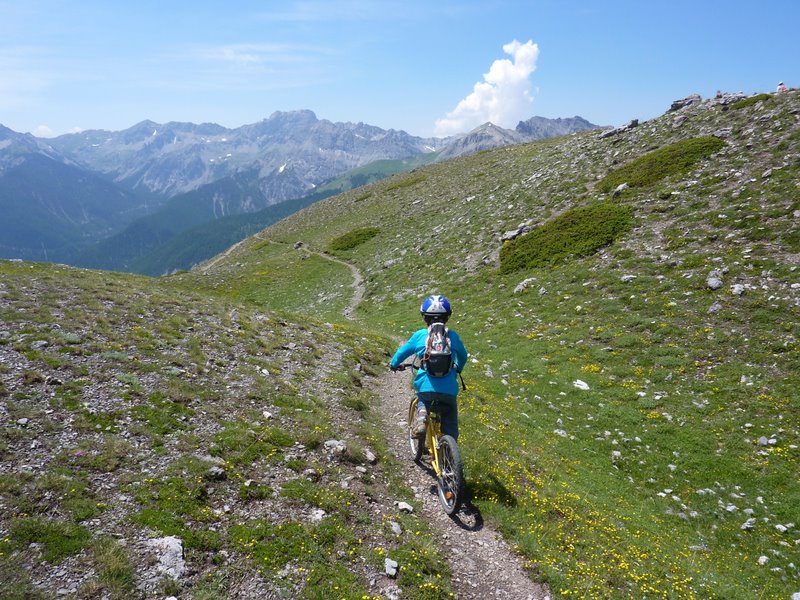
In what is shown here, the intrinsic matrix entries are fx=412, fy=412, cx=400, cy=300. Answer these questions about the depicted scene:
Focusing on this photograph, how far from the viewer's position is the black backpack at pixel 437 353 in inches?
379

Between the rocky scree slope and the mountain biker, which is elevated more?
the mountain biker

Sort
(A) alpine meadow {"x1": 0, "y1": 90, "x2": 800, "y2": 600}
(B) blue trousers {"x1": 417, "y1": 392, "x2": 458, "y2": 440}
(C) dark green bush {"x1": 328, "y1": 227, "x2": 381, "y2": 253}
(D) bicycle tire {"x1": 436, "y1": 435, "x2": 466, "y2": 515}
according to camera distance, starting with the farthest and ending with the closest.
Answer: (C) dark green bush {"x1": 328, "y1": 227, "x2": 381, "y2": 253}
(B) blue trousers {"x1": 417, "y1": 392, "x2": 458, "y2": 440}
(D) bicycle tire {"x1": 436, "y1": 435, "x2": 466, "y2": 515}
(A) alpine meadow {"x1": 0, "y1": 90, "x2": 800, "y2": 600}

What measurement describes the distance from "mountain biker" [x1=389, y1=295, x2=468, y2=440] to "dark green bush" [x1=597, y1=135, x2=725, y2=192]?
31691 mm

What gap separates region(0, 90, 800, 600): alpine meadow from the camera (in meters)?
7.65

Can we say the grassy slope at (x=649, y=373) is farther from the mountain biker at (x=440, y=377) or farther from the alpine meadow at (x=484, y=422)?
the mountain biker at (x=440, y=377)

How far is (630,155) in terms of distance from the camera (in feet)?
136

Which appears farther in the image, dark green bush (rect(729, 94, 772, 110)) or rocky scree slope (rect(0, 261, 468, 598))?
dark green bush (rect(729, 94, 772, 110))

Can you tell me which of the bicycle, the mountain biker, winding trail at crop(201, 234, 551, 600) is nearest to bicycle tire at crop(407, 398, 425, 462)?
the bicycle

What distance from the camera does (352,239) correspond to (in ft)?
186

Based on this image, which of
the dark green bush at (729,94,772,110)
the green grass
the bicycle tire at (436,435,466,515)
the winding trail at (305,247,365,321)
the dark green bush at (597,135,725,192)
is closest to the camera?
the green grass

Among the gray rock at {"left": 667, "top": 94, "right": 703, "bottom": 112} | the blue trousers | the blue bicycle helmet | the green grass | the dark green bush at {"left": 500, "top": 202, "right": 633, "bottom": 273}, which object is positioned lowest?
the green grass

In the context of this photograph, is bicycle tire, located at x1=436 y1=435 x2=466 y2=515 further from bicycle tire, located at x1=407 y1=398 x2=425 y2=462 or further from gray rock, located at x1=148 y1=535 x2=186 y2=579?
gray rock, located at x1=148 y1=535 x2=186 y2=579

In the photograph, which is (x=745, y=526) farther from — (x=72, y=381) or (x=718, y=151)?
(x=718, y=151)

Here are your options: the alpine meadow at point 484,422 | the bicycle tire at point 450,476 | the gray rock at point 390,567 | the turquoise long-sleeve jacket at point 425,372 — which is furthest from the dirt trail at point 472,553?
the turquoise long-sleeve jacket at point 425,372
